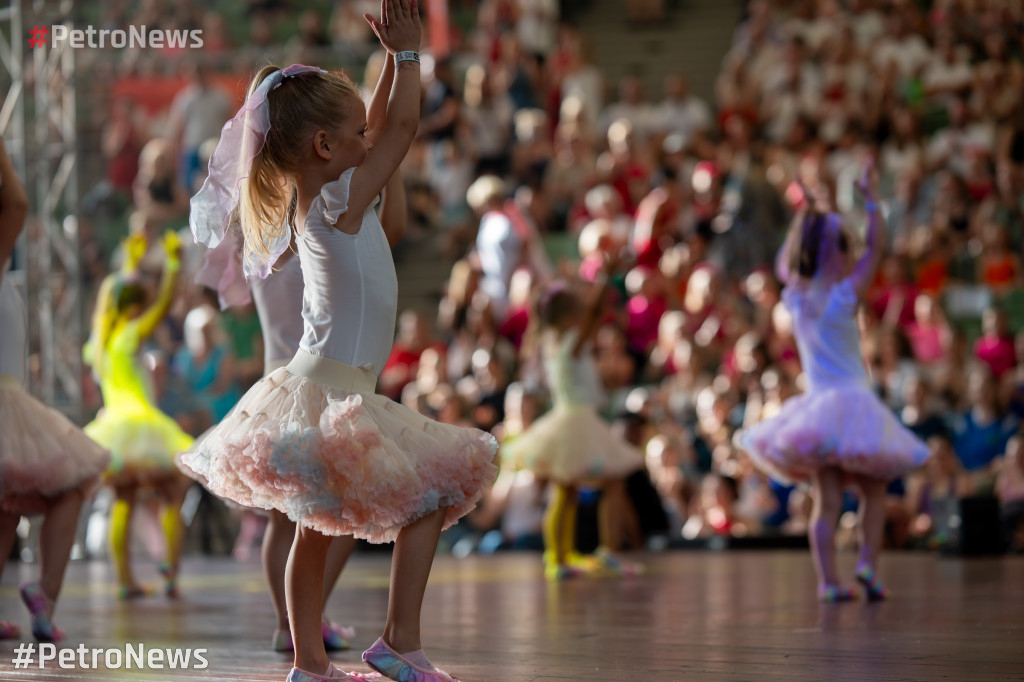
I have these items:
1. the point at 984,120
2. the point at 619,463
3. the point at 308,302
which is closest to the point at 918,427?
the point at 619,463

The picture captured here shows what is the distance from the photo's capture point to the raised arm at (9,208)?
481 centimetres

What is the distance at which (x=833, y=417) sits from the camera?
565cm

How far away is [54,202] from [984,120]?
769 cm

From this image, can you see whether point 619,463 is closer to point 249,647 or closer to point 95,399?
point 249,647

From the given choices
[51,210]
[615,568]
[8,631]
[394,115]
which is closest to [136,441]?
[8,631]

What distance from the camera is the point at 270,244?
11.5 feet

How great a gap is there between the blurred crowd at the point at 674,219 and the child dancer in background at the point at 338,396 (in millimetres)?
4290

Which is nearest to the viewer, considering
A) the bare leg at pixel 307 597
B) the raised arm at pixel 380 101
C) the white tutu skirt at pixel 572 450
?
the bare leg at pixel 307 597

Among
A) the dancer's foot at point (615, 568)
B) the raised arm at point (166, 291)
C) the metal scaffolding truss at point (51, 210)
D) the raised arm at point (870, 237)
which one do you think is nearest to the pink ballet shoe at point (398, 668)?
the raised arm at point (870, 237)

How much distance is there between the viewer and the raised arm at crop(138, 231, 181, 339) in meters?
6.32

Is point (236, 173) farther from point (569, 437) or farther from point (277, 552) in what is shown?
point (569, 437)

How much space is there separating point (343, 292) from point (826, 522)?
300cm

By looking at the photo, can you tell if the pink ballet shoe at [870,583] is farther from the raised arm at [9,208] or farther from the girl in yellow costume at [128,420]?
the raised arm at [9,208]

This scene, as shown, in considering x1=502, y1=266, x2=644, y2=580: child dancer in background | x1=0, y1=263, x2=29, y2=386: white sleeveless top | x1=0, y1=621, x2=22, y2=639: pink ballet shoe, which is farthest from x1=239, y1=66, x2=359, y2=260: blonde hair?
x1=502, y1=266, x2=644, y2=580: child dancer in background
